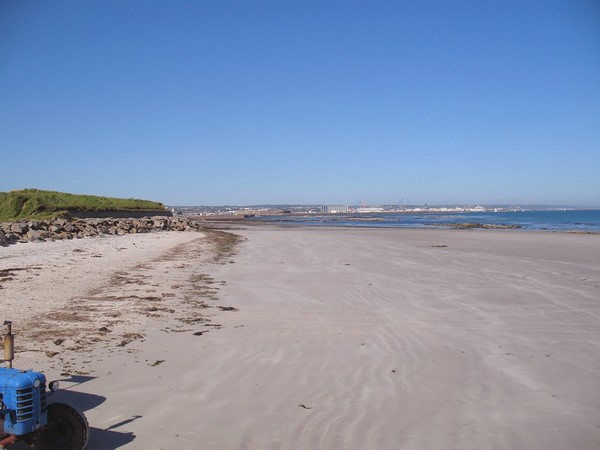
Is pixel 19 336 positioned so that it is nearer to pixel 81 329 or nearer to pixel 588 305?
pixel 81 329

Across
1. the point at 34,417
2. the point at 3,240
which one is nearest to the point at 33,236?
the point at 3,240

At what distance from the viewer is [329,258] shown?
63.9 feet

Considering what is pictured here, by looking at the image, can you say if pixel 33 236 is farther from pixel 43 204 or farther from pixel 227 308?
pixel 43 204

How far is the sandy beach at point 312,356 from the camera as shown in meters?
4.49

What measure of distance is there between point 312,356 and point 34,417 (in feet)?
12.2

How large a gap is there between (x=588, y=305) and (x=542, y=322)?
2275mm

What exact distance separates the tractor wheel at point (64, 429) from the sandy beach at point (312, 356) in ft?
1.06

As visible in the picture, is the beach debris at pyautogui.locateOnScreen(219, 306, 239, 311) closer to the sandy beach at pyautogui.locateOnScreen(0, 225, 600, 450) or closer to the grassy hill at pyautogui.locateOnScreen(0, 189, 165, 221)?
the sandy beach at pyautogui.locateOnScreen(0, 225, 600, 450)

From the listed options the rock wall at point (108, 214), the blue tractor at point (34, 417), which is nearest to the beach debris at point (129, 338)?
the blue tractor at point (34, 417)

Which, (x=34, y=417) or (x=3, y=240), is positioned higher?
(x=3, y=240)

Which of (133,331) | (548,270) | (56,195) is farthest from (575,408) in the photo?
(56,195)

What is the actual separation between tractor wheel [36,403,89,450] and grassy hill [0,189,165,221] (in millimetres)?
27014

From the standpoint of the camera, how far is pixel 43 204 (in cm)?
3241

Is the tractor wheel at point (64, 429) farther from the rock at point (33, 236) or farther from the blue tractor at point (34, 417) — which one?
the rock at point (33, 236)
